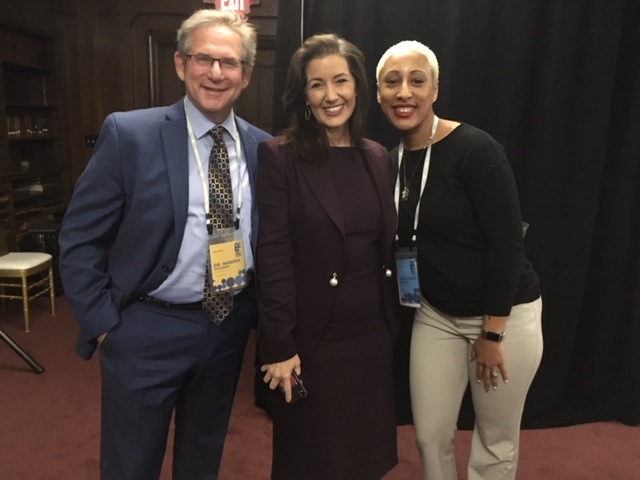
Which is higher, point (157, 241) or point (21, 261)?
point (157, 241)

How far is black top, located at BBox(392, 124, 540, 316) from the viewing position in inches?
60.5

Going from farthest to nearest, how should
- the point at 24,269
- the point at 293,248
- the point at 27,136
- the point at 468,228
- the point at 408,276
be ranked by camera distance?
the point at 27,136 → the point at 24,269 → the point at 408,276 → the point at 468,228 → the point at 293,248

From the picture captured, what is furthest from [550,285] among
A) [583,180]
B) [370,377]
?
[370,377]

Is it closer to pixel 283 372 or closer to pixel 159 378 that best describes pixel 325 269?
pixel 283 372

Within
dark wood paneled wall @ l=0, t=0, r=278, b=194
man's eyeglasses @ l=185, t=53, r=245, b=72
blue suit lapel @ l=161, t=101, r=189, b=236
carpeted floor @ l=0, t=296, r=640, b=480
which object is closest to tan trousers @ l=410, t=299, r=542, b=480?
carpeted floor @ l=0, t=296, r=640, b=480

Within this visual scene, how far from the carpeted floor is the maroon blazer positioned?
44.3 inches

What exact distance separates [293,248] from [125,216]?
1.50 ft

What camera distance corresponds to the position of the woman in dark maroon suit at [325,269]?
55.6 inches

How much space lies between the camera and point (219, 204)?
1.48m

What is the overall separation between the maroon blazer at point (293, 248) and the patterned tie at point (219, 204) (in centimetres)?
11

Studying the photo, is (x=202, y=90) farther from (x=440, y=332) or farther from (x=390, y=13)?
(x=390, y=13)

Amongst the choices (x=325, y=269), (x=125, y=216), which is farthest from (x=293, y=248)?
(x=125, y=216)

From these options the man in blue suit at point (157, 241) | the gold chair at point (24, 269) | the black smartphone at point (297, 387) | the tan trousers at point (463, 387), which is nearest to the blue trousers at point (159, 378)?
the man in blue suit at point (157, 241)

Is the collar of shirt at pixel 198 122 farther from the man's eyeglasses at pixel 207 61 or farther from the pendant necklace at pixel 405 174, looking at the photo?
the pendant necklace at pixel 405 174
